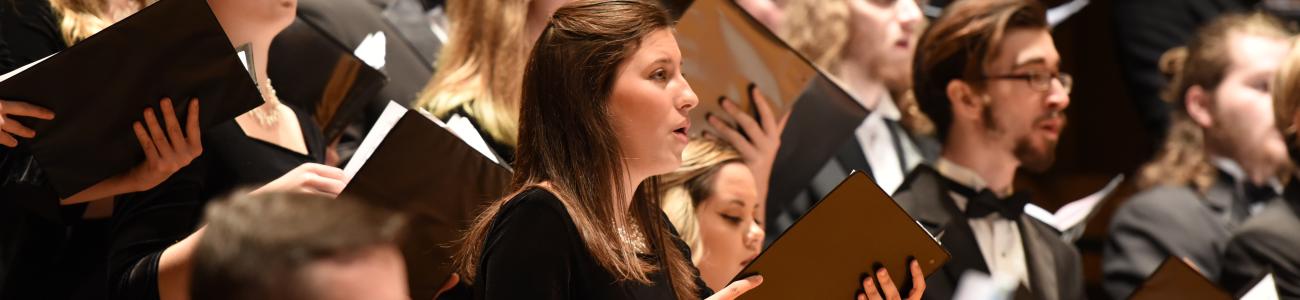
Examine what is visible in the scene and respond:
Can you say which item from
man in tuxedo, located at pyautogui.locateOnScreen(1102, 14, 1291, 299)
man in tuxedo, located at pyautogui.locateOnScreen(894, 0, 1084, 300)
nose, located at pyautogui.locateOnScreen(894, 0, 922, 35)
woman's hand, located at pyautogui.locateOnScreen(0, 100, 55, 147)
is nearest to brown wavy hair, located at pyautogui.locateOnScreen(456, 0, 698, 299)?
woman's hand, located at pyautogui.locateOnScreen(0, 100, 55, 147)

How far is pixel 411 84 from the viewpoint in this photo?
10.5 ft

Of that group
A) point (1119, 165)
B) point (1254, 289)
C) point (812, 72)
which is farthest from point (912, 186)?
point (1119, 165)

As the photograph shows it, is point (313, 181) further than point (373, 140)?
No

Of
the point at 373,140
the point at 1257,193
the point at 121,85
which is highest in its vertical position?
the point at 121,85

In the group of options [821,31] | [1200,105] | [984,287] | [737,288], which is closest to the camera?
[737,288]

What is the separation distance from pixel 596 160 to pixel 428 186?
1.23 ft

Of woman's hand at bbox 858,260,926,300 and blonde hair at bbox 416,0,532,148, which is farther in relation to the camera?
blonde hair at bbox 416,0,532,148

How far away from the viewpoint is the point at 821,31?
12.6 feet

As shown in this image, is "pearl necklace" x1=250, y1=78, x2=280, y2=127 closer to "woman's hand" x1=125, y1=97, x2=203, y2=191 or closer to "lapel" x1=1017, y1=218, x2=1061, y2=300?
"woman's hand" x1=125, y1=97, x2=203, y2=191

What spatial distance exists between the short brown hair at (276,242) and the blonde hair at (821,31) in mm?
2554

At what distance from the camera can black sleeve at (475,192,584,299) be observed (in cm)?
187

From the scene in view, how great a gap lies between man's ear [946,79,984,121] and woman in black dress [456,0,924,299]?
1447mm

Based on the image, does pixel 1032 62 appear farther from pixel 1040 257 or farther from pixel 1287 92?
pixel 1287 92

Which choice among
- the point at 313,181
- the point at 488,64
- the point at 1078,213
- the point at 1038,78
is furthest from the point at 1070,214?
the point at 313,181
